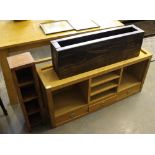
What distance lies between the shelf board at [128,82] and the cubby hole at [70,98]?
43 cm

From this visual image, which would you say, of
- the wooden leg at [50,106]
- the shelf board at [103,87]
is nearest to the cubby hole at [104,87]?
the shelf board at [103,87]

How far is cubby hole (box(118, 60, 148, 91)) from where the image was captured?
202 centimetres

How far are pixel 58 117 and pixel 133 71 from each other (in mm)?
1010

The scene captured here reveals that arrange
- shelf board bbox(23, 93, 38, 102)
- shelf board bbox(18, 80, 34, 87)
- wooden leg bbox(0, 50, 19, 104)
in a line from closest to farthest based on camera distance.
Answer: shelf board bbox(18, 80, 34, 87) → shelf board bbox(23, 93, 38, 102) → wooden leg bbox(0, 50, 19, 104)

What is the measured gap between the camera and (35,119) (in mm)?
1845

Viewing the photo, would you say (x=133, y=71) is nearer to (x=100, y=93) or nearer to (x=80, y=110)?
(x=100, y=93)

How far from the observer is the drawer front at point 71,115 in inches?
72.0

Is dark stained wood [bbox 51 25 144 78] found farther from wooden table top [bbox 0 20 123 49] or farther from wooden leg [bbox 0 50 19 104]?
wooden leg [bbox 0 50 19 104]

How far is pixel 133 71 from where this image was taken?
2174mm

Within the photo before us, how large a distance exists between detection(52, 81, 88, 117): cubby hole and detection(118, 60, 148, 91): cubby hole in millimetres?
430

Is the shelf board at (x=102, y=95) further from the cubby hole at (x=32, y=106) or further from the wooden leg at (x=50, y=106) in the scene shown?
the cubby hole at (x=32, y=106)

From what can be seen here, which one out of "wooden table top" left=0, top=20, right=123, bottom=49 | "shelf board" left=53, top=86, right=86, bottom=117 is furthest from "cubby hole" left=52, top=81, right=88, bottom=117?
"wooden table top" left=0, top=20, right=123, bottom=49

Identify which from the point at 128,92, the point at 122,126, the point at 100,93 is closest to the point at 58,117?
the point at 100,93

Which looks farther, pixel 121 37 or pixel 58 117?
pixel 58 117
